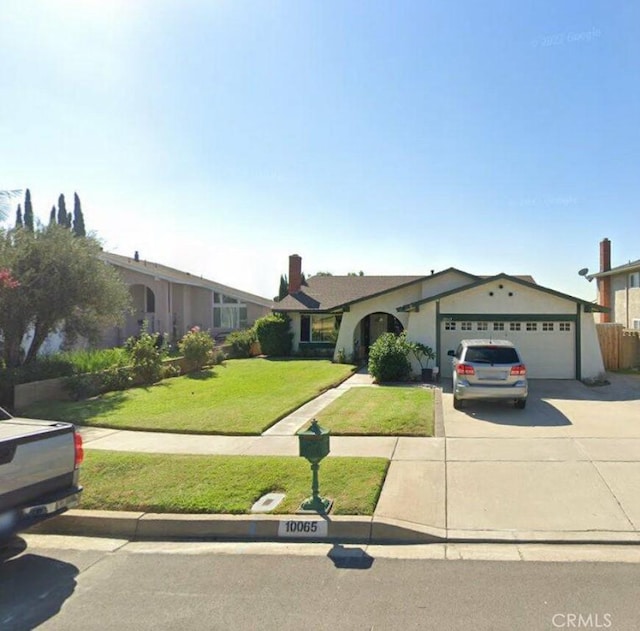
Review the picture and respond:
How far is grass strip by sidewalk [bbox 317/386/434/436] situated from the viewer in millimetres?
9250

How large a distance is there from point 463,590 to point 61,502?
3.67m

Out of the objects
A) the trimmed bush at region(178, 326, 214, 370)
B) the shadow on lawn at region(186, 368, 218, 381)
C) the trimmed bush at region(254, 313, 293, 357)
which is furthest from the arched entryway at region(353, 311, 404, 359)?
the shadow on lawn at region(186, 368, 218, 381)

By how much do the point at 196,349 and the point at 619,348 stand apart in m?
15.9

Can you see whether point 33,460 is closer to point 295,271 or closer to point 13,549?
point 13,549

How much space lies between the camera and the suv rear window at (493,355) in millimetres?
11195

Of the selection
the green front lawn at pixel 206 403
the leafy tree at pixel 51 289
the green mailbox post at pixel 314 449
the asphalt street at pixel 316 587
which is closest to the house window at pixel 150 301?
the green front lawn at pixel 206 403

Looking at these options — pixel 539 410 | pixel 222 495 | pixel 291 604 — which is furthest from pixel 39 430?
pixel 539 410

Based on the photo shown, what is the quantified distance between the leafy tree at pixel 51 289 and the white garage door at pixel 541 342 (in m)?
11.9

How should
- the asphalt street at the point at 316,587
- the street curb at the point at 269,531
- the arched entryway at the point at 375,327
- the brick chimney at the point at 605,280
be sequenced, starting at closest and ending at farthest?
the asphalt street at the point at 316,587
the street curb at the point at 269,531
the arched entryway at the point at 375,327
the brick chimney at the point at 605,280

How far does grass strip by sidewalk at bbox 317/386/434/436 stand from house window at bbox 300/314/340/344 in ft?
38.4

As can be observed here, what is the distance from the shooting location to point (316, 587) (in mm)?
4121

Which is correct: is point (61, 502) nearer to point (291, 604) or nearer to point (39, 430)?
point (39, 430)

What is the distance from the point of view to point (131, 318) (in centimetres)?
2905

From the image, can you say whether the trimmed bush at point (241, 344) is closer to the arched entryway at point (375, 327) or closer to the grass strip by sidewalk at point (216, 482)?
the arched entryway at point (375, 327)
